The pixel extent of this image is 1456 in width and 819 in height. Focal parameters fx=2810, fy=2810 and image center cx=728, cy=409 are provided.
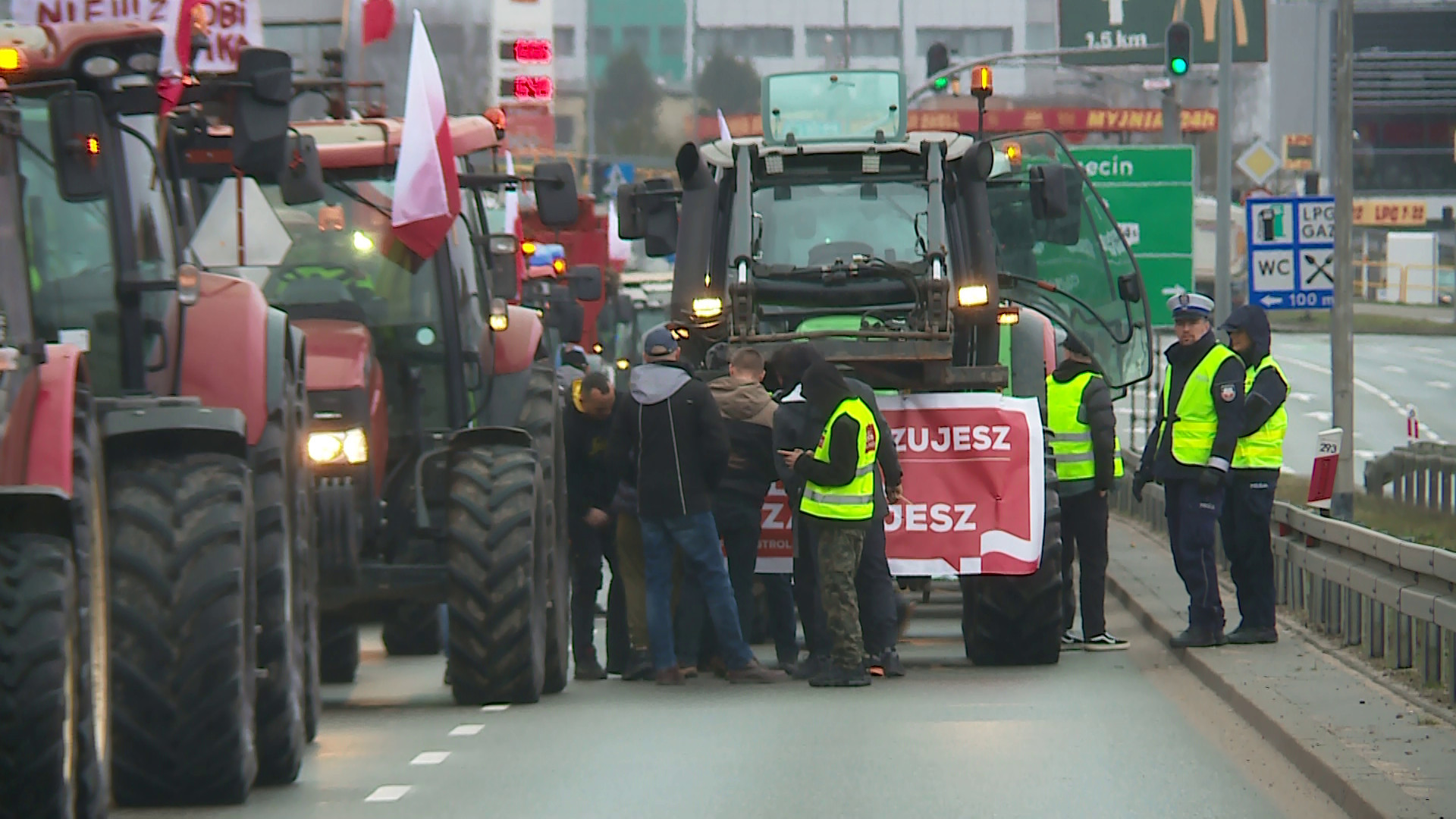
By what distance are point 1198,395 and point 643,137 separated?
39020 millimetres

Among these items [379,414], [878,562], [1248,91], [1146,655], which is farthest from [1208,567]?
[1248,91]

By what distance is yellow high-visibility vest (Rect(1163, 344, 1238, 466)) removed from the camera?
1619 centimetres

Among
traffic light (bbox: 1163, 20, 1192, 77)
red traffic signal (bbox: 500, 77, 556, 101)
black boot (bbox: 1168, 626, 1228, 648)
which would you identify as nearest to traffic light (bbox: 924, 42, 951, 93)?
traffic light (bbox: 1163, 20, 1192, 77)

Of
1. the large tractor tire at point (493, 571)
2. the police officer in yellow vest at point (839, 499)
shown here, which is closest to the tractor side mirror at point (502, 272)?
the police officer in yellow vest at point (839, 499)

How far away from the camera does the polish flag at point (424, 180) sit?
14023 millimetres

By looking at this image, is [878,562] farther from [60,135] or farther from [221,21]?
[60,135]

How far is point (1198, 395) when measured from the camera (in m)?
16.3

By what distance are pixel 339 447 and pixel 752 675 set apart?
3.26m

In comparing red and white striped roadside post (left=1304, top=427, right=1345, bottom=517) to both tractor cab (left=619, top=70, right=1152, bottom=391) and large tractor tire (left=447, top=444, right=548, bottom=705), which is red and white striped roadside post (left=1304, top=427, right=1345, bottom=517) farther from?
large tractor tire (left=447, top=444, right=548, bottom=705)

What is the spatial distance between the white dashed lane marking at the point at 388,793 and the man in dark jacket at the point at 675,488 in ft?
14.2

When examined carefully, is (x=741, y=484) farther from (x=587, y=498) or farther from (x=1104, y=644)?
(x=1104, y=644)

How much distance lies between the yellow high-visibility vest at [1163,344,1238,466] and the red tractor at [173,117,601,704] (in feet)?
11.9

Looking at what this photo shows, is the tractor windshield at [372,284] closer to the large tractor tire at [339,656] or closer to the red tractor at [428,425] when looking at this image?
the red tractor at [428,425]

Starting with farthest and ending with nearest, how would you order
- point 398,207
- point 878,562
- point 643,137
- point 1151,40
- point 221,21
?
1. point 643,137
2. point 1151,40
3. point 878,562
4. point 398,207
5. point 221,21
